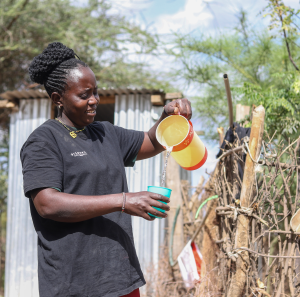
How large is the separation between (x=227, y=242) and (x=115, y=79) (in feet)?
26.2

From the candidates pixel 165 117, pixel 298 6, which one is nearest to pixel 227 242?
pixel 165 117

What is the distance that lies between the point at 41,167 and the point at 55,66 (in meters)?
0.61

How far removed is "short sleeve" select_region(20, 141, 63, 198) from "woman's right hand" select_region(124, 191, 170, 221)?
332 millimetres

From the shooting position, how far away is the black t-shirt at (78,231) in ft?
4.93

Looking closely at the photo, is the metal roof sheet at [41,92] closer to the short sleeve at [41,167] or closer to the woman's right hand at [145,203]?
the short sleeve at [41,167]

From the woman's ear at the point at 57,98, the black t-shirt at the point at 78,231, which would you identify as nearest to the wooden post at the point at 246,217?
the black t-shirt at the point at 78,231

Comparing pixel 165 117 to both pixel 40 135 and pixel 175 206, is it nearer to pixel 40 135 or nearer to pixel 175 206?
pixel 40 135

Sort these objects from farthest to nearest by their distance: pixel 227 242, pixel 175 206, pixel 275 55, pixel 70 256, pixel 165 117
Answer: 1. pixel 275 55
2. pixel 175 206
3. pixel 227 242
4. pixel 165 117
5. pixel 70 256

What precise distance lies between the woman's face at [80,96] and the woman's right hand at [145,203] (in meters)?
0.56

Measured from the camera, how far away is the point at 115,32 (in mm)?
10320

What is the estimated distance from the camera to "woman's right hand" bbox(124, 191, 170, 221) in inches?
54.8

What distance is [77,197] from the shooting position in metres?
1.44

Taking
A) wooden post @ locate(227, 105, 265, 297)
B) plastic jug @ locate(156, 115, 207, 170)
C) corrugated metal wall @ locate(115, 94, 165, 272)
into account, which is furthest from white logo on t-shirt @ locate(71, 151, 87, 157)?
corrugated metal wall @ locate(115, 94, 165, 272)

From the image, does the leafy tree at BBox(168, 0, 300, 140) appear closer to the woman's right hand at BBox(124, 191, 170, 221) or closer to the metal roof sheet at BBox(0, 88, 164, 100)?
the metal roof sheet at BBox(0, 88, 164, 100)
